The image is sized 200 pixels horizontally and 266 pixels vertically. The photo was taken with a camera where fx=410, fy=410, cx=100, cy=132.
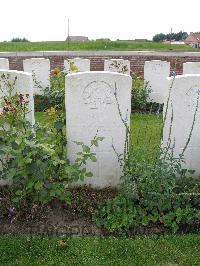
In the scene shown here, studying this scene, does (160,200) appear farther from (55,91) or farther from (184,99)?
(55,91)

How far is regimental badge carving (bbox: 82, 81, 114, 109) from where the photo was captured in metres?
4.41

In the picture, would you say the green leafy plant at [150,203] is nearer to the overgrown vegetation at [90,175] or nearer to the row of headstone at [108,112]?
the overgrown vegetation at [90,175]

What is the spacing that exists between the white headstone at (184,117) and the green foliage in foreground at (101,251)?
1.11 m

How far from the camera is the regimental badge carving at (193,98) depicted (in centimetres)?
453

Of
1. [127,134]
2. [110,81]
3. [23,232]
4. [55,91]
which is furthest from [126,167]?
[55,91]

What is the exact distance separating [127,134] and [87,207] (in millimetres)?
897

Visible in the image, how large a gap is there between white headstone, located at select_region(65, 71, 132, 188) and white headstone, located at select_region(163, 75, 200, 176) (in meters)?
0.48

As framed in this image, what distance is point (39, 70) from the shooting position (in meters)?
9.59

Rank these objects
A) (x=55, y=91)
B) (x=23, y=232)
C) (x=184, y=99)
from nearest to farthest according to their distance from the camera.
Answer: (x=23, y=232)
(x=184, y=99)
(x=55, y=91)

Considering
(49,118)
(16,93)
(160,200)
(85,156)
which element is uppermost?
(16,93)

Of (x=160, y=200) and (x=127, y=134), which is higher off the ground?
(x=127, y=134)

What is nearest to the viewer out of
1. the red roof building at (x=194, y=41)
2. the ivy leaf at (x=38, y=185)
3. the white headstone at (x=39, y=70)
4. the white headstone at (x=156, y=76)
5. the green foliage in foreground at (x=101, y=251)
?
the green foliage in foreground at (x=101, y=251)

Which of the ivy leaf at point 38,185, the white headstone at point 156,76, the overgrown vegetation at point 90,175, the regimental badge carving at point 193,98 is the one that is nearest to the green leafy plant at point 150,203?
the overgrown vegetation at point 90,175

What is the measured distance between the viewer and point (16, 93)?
14.5ft
